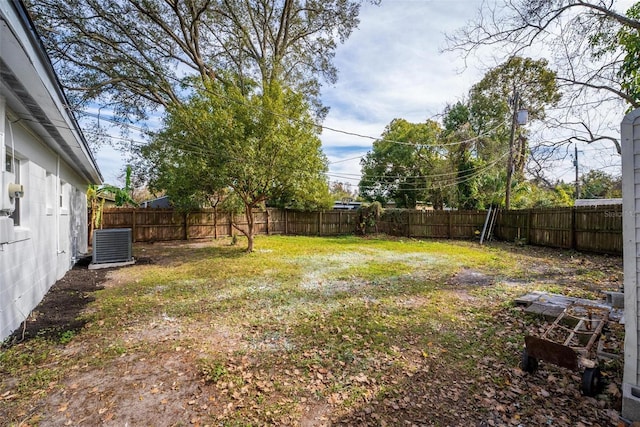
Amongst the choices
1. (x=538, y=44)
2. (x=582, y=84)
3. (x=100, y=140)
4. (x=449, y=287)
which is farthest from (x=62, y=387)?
(x=100, y=140)

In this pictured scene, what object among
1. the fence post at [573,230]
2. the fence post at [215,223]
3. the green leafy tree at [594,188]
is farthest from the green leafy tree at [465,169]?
the fence post at [215,223]

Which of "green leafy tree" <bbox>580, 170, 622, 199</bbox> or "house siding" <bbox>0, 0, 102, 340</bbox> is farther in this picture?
"green leafy tree" <bbox>580, 170, 622, 199</bbox>

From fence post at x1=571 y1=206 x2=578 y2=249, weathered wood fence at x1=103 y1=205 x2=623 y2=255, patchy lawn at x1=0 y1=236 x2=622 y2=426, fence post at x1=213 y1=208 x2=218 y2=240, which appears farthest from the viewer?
fence post at x1=213 y1=208 x2=218 y2=240

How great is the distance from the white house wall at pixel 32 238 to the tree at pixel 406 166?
1740 centimetres

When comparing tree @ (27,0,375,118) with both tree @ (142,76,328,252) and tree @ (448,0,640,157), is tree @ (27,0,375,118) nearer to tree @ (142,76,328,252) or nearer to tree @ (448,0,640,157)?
tree @ (142,76,328,252)

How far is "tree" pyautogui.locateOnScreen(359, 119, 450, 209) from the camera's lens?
19.0 metres

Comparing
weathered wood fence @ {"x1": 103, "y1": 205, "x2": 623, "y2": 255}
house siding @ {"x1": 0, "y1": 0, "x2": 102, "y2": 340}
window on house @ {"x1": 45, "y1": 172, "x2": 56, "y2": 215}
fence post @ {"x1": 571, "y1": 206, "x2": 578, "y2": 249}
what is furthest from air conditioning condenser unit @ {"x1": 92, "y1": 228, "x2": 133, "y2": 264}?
fence post @ {"x1": 571, "y1": 206, "x2": 578, "y2": 249}

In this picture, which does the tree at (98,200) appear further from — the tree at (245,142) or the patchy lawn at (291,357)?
the patchy lawn at (291,357)

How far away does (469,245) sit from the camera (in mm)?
12375

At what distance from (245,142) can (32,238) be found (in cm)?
541

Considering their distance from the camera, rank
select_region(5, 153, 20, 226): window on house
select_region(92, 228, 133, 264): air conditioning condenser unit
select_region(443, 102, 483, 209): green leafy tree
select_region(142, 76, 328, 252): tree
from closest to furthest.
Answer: select_region(5, 153, 20, 226): window on house → select_region(92, 228, 133, 264): air conditioning condenser unit → select_region(142, 76, 328, 252): tree → select_region(443, 102, 483, 209): green leafy tree

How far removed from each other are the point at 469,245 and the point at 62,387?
13.4 m

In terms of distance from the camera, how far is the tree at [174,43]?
11.0 metres

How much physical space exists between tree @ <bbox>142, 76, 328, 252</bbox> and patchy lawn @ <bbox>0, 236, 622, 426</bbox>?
3.79 m
